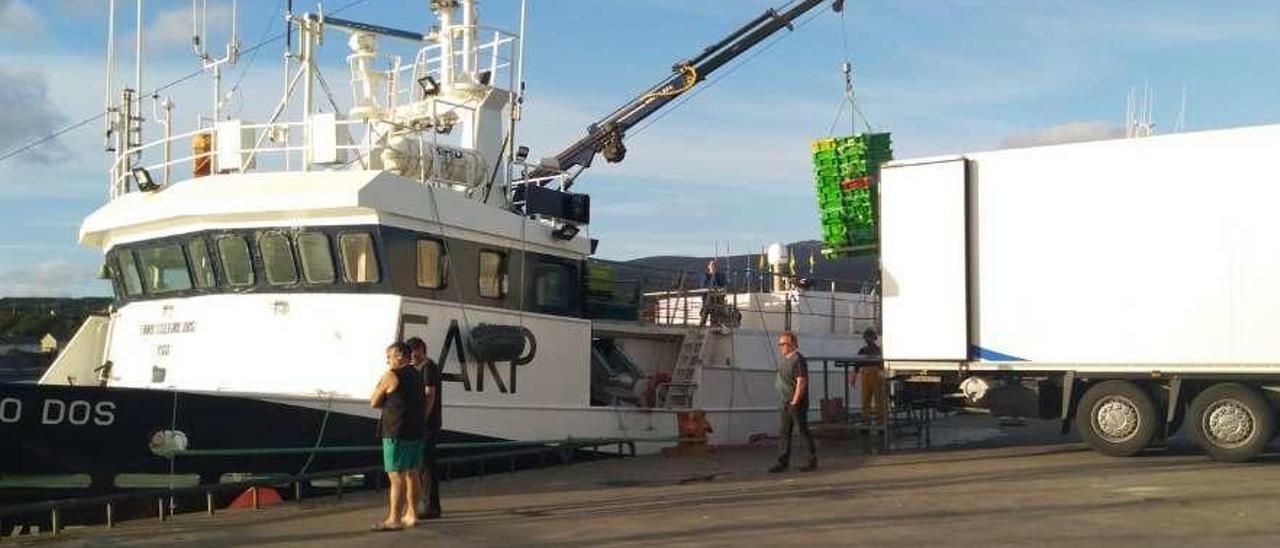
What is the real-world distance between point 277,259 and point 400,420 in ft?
14.9

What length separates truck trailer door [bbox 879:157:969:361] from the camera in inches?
579

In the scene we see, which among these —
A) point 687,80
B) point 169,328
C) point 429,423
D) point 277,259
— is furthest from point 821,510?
point 687,80

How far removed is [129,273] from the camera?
14867 mm

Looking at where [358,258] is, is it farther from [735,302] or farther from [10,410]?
[735,302]

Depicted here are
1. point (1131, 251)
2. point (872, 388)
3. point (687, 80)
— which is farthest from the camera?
point (687, 80)

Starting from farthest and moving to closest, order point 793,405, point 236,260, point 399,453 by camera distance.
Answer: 1. point 236,260
2. point 793,405
3. point 399,453

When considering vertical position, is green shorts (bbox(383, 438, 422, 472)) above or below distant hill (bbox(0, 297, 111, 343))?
below

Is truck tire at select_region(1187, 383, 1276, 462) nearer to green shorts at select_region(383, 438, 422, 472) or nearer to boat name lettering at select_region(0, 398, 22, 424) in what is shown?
green shorts at select_region(383, 438, 422, 472)

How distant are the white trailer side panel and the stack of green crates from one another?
214 inches

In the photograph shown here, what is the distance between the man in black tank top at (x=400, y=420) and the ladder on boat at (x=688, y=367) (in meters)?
8.07

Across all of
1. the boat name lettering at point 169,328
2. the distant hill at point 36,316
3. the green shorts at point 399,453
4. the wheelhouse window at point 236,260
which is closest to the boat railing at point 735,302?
the wheelhouse window at point 236,260

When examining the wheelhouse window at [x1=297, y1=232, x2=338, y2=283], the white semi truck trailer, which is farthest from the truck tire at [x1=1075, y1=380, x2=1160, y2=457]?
the wheelhouse window at [x1=297, y1=232, x2=338, y2=283]

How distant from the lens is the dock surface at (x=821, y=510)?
30.9 ft

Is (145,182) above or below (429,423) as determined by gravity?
above
